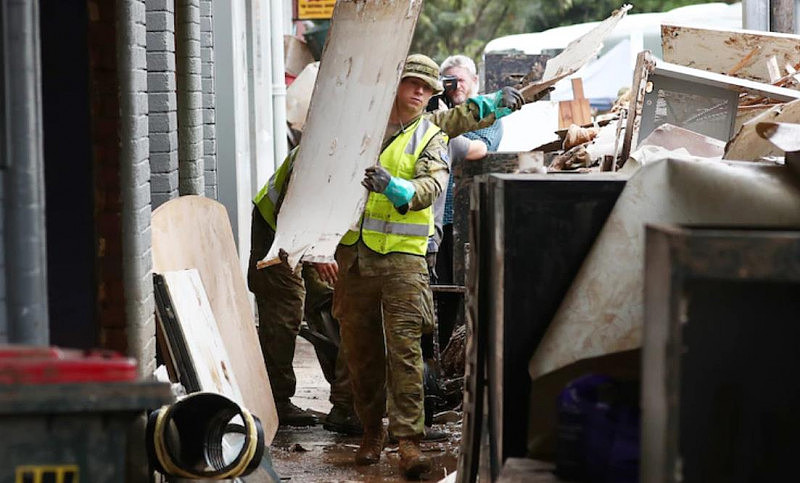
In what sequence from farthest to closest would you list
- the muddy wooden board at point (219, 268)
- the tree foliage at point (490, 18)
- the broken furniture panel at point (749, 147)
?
1. the tree foliage at point (490, 18)
2. the muddy wooden board at point (219, 268)
3. the broken furniture panel at point (749, 147)

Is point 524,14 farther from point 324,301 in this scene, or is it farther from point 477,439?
point 477,439

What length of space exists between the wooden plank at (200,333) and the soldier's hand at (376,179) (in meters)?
0.93

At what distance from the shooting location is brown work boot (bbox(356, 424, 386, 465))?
7547 mm

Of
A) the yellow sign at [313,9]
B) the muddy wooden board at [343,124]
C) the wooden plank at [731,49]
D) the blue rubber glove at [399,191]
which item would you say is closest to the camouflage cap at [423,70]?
the muddy wooden board at [343,124]

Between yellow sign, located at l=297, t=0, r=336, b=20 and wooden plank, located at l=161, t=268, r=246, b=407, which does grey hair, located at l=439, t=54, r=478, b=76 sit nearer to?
wooden plank, located at l=161, t=268, r=246, b=407

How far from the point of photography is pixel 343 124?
7.37m

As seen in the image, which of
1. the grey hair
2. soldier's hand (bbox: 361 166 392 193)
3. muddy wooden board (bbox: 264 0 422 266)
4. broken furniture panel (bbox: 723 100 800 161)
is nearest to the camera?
broken furniture panel (bbox: 723 100 800 161)

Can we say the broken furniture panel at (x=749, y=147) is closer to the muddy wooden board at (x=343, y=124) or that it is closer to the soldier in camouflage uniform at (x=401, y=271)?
the soldier in camouflage uniform at (x=401, y=271)

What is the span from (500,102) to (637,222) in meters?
4.37

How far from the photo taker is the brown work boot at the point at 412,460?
7227mm

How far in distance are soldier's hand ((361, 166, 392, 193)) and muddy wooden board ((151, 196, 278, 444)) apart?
0.79 metres

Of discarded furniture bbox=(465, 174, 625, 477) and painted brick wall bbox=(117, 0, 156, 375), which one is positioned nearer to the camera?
discarded furniture bbox=(465, 174, 625, 477)

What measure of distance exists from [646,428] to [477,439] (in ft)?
3.95

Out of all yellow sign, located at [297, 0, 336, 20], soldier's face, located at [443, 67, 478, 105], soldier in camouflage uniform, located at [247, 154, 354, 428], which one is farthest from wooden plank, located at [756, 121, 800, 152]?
yellow sign, located at [297, 0, 336, 20]
